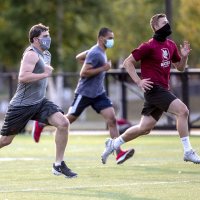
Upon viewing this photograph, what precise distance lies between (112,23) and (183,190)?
106 ft

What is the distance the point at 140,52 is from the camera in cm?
1330

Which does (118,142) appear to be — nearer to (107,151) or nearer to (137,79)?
(107,151)

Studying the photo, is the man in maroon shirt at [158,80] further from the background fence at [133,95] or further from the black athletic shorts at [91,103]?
the background fence at [133,95]

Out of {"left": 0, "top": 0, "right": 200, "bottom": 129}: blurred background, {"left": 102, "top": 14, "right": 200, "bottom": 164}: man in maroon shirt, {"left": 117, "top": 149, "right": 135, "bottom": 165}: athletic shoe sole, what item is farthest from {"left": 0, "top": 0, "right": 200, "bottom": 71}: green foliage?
{"left": 102, "top": 14, "right": 200, "bottom": 164}: man in maroon shirt

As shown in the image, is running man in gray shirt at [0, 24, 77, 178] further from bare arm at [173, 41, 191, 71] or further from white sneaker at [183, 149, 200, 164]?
bare arm at [173, 41, 191, 71]

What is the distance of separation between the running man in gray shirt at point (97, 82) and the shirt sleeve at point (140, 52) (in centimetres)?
211

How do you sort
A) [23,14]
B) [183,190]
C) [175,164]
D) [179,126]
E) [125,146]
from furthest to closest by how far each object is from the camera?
[23,14], [125,146], [175,164], [179,126], [183,190]

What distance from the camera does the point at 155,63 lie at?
13.4 metres

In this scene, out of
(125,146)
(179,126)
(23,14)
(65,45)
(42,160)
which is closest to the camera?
(179,126)

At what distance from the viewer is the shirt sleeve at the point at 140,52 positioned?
13.3m

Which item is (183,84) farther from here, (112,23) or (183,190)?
(112,23)

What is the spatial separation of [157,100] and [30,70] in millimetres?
2258

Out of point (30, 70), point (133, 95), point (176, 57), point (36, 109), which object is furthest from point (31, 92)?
point (133, 95)

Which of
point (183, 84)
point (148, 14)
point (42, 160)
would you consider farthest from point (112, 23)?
point (42, 160)
